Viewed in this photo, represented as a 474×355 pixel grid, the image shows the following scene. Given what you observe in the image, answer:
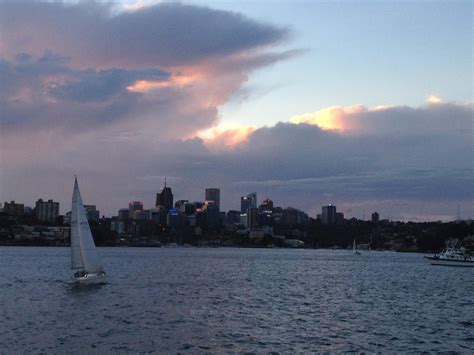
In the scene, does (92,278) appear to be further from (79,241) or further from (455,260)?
(455,260)

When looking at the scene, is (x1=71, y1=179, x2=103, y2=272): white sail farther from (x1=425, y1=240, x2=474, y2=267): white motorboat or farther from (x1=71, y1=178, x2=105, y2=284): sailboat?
(x1=425, y1=240, x2=474, y2=267): white motorboat

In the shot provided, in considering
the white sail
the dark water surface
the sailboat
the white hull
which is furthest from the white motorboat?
the white sail

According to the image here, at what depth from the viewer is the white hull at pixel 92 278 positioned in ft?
231

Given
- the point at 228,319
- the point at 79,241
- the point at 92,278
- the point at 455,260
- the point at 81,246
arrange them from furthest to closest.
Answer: the point at 455,260 < the point at 92,278 < the point at 79,241 < the point at 81,246 < the point at 228,319

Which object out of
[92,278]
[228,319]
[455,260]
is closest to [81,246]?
[92,278]

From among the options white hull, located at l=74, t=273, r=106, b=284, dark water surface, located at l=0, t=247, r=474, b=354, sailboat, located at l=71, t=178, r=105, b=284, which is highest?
sailboat, located at l=71, t=178, r=105, b=284

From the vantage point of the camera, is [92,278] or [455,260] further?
[455,260]

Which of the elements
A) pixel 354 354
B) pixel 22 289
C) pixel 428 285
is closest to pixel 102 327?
pixel 354 354

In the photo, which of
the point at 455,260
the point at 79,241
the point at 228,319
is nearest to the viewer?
the point at 228,319

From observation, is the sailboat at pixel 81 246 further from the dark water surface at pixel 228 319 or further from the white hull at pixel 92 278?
the dark water surface at pixel 228 319

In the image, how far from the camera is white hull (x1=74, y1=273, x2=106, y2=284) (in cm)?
7050

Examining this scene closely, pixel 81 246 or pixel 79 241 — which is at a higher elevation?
pixel 79 241

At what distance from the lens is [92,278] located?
7112 centimetres

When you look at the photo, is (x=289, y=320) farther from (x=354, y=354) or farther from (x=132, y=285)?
(x=132, y=285)
